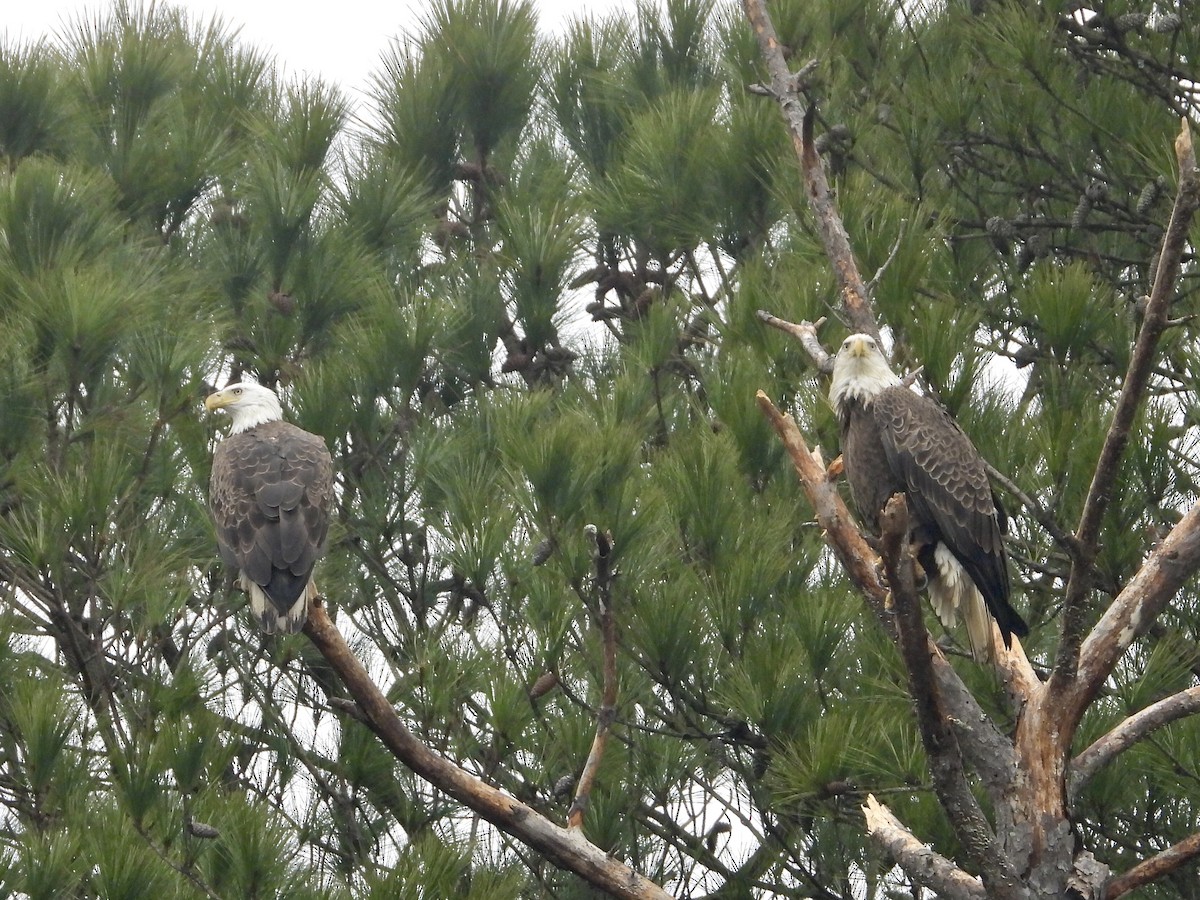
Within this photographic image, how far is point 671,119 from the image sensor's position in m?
6.12

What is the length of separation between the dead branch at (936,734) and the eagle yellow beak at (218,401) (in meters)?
2.54

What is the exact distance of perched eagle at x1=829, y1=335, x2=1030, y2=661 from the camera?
4.32 metres

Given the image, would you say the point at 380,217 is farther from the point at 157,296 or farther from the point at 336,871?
the point at 336,871

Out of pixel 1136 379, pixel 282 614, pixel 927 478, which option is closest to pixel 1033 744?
pixel 1136 379

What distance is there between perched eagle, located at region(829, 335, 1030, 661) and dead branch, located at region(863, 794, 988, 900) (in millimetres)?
769

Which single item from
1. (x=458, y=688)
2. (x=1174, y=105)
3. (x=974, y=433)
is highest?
(x=1174, y=105)

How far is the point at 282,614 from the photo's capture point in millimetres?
4215

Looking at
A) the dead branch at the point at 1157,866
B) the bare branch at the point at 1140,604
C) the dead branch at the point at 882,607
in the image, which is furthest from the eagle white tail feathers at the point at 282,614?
the dead branch at the point at 1157,866

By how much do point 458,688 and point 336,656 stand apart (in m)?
0.61

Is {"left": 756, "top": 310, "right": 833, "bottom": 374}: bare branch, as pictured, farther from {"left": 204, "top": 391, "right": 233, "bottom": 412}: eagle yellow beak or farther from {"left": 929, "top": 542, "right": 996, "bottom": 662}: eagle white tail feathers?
{"left": 204, "top": 391, "right": 233, "bottom": 412}: eagle yellow beak

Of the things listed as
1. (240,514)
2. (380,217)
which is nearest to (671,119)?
(380,217)

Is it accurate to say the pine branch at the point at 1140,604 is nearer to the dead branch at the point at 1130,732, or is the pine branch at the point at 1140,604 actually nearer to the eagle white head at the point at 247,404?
the dead branch at the point at 1130,732

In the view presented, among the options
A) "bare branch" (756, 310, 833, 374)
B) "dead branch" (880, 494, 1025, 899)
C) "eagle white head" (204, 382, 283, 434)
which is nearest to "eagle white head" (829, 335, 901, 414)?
"bare branch" (756, 310, 833, 374)

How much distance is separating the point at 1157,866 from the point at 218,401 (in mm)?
3077
